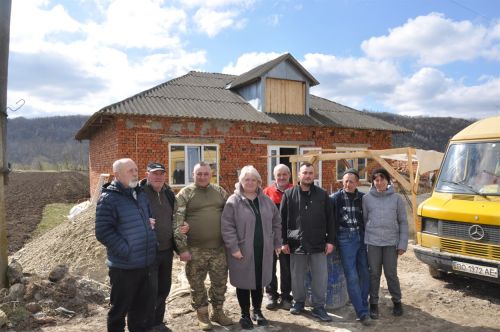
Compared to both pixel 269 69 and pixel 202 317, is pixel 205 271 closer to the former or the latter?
pixel 202 317

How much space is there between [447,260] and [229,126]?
26.1 feet

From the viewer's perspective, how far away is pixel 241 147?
39.5 ft

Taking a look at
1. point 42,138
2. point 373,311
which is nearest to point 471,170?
point 373,311

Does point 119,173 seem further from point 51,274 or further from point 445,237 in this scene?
point 445,237

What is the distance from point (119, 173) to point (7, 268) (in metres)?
2.27

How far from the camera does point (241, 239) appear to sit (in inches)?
152

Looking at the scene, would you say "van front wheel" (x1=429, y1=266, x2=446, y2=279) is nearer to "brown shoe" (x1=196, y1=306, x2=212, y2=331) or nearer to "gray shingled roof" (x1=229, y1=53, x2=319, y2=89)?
"brown shoe" (x1=196, y1=306, x2=212, y2=331)

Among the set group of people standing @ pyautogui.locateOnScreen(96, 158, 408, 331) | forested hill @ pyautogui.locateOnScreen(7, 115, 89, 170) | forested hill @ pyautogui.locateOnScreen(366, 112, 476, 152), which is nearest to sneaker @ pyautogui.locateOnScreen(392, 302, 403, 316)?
group of people standing @ pyautogui.locateOnScreen(96, 158, 408, 331)

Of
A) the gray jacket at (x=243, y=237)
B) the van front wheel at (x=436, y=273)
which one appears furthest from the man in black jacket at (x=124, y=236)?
the van front wheel at (x=436, y=273)

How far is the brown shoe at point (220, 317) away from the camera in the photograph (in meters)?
4.04

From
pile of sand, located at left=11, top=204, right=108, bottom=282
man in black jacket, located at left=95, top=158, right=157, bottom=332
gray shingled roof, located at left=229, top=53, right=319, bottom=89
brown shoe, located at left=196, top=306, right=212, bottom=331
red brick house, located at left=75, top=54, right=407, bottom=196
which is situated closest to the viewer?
man in black jacket, located at left=95, top=158, right=157, bottom=332

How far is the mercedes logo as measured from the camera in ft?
15.0

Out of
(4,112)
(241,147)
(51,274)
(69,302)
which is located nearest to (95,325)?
(69,302)

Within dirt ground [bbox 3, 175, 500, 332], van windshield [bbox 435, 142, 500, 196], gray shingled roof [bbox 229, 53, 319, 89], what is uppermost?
gray shingled roof [bbox 229, 53, 319, 89]
